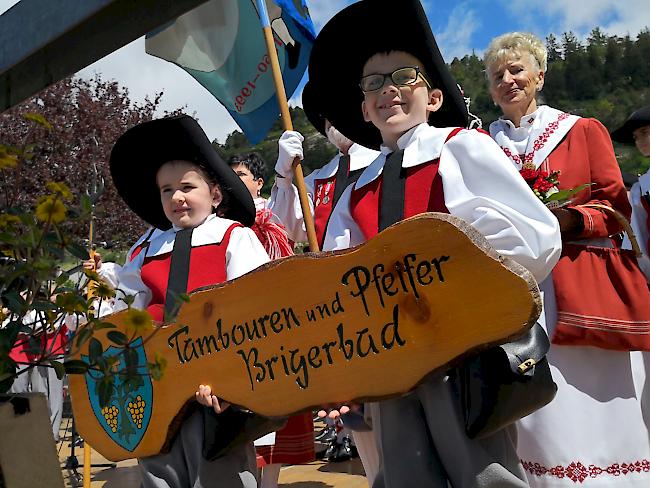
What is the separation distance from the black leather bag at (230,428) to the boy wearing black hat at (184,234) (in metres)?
0.07

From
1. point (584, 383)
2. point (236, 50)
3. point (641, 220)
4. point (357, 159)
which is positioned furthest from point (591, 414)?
point (236, 50)

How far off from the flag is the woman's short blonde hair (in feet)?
4.24

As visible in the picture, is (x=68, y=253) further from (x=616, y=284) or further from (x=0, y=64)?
(x=616, y=284)

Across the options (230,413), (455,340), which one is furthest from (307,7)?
(455,340)

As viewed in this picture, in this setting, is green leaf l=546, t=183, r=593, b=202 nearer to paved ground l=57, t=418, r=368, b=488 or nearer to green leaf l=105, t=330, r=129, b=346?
green leaf l=105, t=330, r=129, b=346

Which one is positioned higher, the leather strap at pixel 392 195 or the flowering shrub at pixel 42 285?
the leather strap at pixel 392 195

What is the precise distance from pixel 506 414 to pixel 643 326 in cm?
129

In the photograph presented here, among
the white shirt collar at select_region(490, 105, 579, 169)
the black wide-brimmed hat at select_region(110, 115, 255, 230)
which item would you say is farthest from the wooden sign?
the white shirt collar at select_region(490, 105, 579, 169)

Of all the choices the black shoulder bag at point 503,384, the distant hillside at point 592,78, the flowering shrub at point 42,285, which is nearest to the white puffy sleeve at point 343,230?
the black shoulder bag at point 503,384

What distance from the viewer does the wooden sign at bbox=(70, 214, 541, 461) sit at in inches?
84.9

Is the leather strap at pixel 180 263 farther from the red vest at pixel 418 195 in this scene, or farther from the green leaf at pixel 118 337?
the green leaf at pixel 118 337

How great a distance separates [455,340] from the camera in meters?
2.18

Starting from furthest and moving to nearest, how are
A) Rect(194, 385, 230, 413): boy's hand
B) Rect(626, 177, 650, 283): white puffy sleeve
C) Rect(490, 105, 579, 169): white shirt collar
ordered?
Rect(626, 177, 650, 283): white puffy sleeve < Rect(490, 105, 579, 169): white shirt collar < Rect(194, 385, 230, 413): boy's hand

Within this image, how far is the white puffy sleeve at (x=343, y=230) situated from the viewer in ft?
9.15
